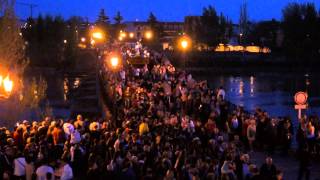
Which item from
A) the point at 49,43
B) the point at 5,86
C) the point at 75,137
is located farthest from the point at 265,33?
the point at 5,86

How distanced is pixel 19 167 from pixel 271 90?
62.0 meters

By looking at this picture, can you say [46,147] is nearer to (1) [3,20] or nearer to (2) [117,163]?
(2) [117,163]

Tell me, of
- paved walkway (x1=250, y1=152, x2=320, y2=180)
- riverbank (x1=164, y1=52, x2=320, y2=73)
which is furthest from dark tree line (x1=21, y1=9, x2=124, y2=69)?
paved walkway (x1=250, y1=152, x2=320, y2=180)

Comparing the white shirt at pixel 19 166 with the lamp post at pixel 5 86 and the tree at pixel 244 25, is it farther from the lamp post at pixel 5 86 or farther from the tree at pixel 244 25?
the tree at pixel 244 25

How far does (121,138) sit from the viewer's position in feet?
55.6

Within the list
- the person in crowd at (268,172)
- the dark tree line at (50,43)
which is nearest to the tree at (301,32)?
the dark tree line at (50,43)

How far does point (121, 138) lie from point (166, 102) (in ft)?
32.1

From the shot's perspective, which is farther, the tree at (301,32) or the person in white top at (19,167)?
the tree at (301,32)

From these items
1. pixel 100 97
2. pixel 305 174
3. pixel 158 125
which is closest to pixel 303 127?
pixel 305 174

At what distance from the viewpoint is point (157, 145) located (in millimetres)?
16672

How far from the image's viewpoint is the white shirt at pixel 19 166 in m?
15.3

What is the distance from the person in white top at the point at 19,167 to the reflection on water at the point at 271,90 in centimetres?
3347

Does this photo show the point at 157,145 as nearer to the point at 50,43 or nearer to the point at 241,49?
the point at 50,43

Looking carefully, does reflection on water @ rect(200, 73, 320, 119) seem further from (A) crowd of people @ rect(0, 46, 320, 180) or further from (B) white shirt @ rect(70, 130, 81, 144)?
(B) white shirt @ rect(70, 130, 81, 144)
